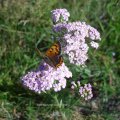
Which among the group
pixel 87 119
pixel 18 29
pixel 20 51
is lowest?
pixel 87 119

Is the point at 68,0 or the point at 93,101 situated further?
the point at 68,0

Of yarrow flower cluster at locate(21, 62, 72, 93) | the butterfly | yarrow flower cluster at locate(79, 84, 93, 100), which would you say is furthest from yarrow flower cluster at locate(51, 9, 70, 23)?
yarrow flower cluster at locate(79, 84, 93, 100)

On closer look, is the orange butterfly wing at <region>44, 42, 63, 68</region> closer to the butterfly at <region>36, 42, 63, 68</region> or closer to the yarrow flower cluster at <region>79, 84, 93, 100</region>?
the butterfly at <region>36, 42, 63, 68</region>

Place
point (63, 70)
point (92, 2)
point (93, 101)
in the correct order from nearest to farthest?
point (63, 70)
point (93, 101)
point (92, 2)

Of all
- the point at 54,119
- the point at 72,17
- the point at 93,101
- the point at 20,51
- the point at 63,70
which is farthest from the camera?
the point at 72,17

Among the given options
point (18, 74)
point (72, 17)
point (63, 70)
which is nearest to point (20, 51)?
point (18, 74)

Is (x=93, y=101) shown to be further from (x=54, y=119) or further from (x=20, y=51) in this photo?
(x=20, y=51)

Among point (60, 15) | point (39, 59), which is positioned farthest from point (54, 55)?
point (39, 59)
